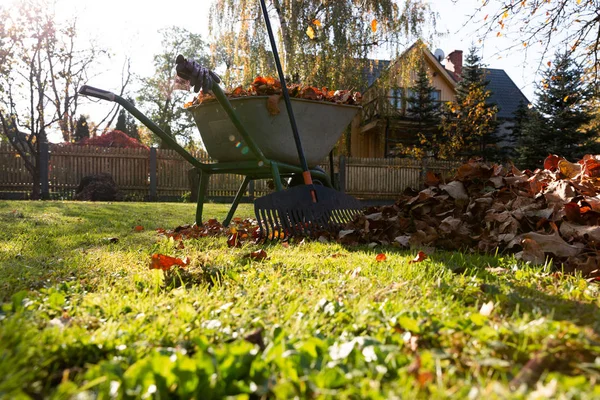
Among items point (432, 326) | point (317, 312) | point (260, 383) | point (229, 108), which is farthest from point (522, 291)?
point (229, 108)

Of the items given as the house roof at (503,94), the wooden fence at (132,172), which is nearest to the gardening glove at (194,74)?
the wooden fence at (132,172)

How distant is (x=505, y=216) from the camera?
2.86 meters

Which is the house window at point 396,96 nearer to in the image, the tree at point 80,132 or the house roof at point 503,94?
the house roof at point 503,94

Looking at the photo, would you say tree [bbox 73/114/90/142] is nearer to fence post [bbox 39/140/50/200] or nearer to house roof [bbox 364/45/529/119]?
fence post [bbox 39/140/50/200]

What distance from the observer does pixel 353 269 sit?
6.70ft

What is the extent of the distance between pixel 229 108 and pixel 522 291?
216 centimetres

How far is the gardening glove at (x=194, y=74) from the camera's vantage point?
2678 millimetres

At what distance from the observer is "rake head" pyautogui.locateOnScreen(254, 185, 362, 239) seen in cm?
295

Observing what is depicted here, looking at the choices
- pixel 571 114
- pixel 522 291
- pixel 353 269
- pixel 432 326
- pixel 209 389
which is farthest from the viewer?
pixel 571 114

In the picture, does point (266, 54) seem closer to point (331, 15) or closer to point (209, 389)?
point (331, 15)

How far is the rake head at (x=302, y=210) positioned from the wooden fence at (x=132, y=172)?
10488mm

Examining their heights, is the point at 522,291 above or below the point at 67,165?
below

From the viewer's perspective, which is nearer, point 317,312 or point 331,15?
point 317,312

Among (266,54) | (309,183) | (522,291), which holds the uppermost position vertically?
(266,54)
